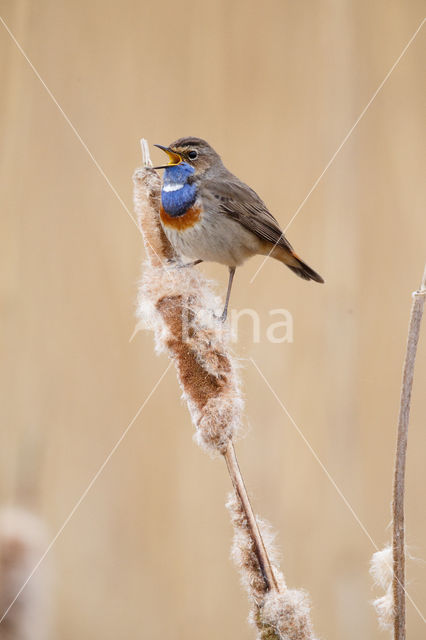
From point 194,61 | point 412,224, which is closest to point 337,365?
point 412,224

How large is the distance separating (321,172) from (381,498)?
4.75 ft

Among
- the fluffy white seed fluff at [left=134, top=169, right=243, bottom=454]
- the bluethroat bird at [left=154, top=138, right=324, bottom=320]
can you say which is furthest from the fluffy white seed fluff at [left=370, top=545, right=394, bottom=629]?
the bluethroat bird at [left=154, top=138, right=324, bottom=320]

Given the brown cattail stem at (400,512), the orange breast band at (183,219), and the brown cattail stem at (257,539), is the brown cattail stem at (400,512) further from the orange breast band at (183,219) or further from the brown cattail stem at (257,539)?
the orange breast band at (183,219)

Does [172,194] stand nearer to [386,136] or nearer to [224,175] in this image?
[224,175]

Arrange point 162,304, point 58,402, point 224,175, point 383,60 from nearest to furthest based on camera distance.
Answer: point 162,304 < point 224,175 < point 58,402 < point 383,60

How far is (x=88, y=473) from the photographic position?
2633 mm

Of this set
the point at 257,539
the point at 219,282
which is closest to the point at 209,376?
the point at 257,539

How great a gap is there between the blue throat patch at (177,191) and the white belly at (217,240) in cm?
7

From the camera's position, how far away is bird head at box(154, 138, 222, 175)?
85.3 inches

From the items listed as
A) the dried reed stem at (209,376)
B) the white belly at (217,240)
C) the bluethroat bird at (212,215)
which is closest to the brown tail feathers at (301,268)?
the bluethroat bird at (212,215)

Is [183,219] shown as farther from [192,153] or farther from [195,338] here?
[195,338]

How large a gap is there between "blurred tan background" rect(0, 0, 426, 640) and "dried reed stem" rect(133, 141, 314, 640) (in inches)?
36.1

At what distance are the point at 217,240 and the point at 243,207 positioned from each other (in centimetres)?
17

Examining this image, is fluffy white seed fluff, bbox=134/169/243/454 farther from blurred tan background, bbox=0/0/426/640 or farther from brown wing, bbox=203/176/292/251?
blurred tan background, bbox=0/0/426/640
